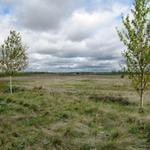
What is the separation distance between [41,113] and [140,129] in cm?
713

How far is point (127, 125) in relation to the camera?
15852 millimetres

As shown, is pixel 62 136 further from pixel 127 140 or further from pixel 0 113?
pixel 0 113

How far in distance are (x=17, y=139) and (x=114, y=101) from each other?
1684 cm

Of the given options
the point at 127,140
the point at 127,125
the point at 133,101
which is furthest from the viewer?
the point at 133,101

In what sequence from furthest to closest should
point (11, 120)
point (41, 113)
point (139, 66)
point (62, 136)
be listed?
point (139, 66) → point (41, 113) → point (11, 120) → point (62, 136)

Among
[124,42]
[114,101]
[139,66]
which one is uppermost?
[124,42]

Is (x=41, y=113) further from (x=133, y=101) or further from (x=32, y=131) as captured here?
(x=133, y=101)

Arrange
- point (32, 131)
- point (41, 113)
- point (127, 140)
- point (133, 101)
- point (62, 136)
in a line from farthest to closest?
point (133, 101), point (41, 113), point (32, 131), point (62, 136), point (127, 140)

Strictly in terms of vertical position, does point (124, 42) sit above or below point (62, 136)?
above

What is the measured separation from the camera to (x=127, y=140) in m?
12.5

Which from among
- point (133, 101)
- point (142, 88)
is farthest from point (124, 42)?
point (133, 101)

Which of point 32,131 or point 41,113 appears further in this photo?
point 41,113

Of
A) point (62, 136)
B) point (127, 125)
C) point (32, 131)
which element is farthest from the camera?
point (127, 125)

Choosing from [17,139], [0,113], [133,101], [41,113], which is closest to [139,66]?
[133,101]
